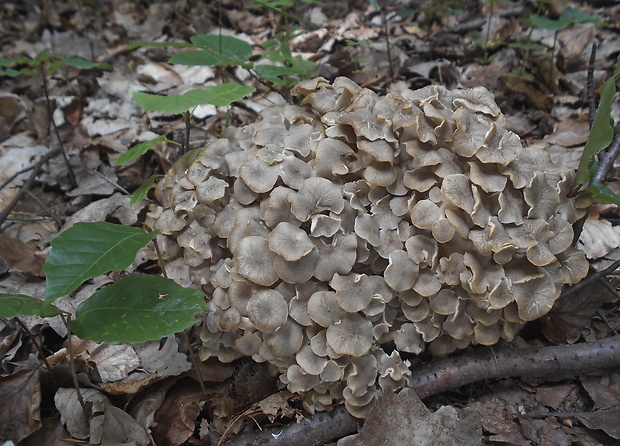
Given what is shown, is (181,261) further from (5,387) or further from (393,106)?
(393,106)

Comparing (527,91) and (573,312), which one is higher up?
(527,91)

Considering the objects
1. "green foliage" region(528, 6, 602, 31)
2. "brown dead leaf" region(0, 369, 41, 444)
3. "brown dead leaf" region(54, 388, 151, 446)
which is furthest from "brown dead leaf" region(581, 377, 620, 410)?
"green foliage" region(528, 6, 602, 31)

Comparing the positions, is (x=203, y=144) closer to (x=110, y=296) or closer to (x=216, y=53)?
(x=216, y=53)

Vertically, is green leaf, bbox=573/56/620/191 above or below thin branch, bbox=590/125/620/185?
above

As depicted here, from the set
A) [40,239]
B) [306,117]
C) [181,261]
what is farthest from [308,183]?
[40,239]

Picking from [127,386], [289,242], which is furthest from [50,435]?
[289,242]

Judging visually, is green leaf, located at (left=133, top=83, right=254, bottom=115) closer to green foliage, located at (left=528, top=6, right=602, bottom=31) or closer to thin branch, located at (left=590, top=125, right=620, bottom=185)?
thin branch, located at (left=590, top=125, right=620, bottom=185)
